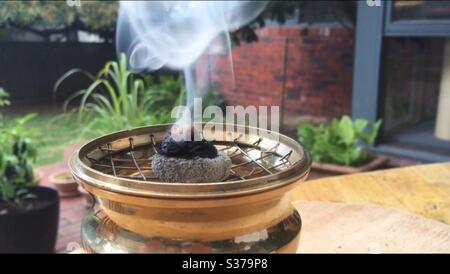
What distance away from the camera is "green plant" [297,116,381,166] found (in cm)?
300

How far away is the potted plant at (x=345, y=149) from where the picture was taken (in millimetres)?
2975

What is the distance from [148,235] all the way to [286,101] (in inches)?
152

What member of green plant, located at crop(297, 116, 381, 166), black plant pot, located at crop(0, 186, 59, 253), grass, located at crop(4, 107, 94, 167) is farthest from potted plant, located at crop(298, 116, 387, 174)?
grass, located at crop(4, 107, 94, 167)

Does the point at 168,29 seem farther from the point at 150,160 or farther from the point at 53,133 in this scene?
the point at 53,133

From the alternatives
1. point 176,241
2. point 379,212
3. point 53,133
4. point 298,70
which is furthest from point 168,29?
point 53,133

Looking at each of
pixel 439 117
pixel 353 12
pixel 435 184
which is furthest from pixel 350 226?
pixel 353 12

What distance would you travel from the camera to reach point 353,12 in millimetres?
3539

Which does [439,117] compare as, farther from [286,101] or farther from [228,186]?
[228,186]

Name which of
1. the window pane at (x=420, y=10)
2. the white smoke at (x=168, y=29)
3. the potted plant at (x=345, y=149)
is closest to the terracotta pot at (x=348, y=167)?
the potted plant at (x=345, y=149)

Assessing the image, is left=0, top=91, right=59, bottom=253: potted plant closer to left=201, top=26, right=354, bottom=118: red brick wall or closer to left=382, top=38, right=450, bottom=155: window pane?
left=382, top=38, right=450, bottom=155: window pane

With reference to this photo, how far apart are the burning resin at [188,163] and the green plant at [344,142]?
7.45 feet

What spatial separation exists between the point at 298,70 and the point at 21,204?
2.93 metres

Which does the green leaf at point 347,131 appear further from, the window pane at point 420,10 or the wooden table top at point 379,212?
the wooden table top at point 379,212

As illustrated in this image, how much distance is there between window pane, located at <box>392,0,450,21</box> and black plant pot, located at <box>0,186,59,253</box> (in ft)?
8.72
